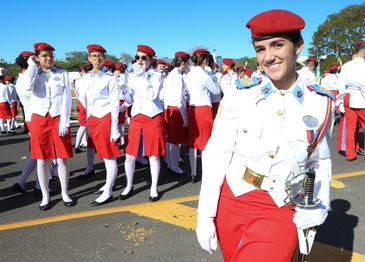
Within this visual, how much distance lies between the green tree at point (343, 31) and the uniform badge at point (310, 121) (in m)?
47.4

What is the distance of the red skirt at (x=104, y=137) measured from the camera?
461 cm

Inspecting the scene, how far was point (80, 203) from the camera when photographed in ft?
15.3

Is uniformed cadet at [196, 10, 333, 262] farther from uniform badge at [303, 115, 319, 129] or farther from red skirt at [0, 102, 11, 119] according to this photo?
red skirt at [0, 102, 11, 119]

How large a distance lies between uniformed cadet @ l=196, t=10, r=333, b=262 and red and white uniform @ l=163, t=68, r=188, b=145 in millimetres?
3674

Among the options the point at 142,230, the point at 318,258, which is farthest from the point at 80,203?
the point at 318,258

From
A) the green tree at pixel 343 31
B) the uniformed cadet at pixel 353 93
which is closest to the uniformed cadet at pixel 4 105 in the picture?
the uniformed cadet at pixel 353 93

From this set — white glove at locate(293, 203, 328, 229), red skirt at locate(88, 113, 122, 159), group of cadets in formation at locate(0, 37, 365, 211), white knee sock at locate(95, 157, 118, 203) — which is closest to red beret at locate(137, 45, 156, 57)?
group of cadets in formation at locate(0, 37, 365, 211)

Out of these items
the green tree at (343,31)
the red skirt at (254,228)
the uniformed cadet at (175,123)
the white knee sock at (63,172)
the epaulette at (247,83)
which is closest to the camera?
the red skirt at (254,228)

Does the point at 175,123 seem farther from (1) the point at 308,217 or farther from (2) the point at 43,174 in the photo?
(1) the point at 308,217

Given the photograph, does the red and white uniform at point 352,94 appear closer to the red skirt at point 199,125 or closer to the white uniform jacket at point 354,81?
the white uniform jacket at point 354,81

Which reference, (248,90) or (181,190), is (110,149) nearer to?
(181,190)

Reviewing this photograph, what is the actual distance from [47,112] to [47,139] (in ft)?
1.13

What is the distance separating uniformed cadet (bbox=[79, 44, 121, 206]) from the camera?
4.58 m

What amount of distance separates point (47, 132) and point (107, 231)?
4.97 ft
